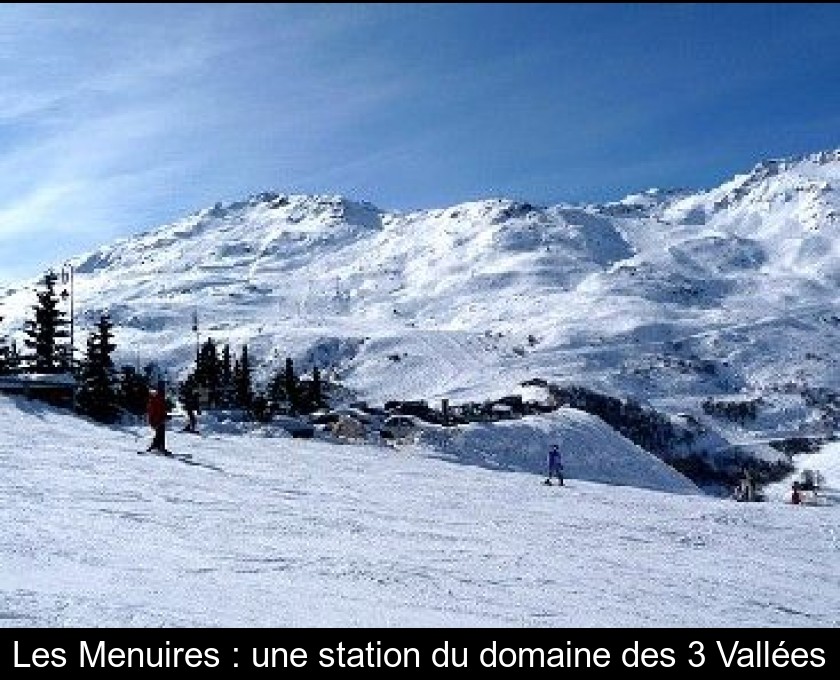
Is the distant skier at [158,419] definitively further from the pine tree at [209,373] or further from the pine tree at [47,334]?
the pine tree at [209,373]

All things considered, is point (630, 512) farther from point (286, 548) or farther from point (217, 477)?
point (286, 548)

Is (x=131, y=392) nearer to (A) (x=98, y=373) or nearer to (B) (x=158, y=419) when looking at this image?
(A) (x=98, y=373)

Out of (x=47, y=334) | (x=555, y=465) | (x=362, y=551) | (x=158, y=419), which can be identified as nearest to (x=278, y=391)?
(x=47, y=334)

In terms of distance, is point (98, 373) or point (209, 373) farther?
point (209, 373)

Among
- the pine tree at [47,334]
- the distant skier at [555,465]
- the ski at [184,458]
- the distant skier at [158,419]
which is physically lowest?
the distant skier at [555,465]

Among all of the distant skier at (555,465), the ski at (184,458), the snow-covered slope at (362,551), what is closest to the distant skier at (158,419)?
the ski at (184,458)

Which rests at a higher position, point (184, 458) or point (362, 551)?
point (184, 458)

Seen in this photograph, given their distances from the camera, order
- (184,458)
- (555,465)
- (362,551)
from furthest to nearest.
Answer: (555,465) → (184,458) → (362,551)

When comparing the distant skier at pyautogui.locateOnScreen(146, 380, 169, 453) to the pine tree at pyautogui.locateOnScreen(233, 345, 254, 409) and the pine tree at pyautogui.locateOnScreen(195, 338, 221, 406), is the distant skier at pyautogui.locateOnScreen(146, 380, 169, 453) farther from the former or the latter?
the pine tree at pyautogui.locateOnScreen(233, 345, 254, 409)
